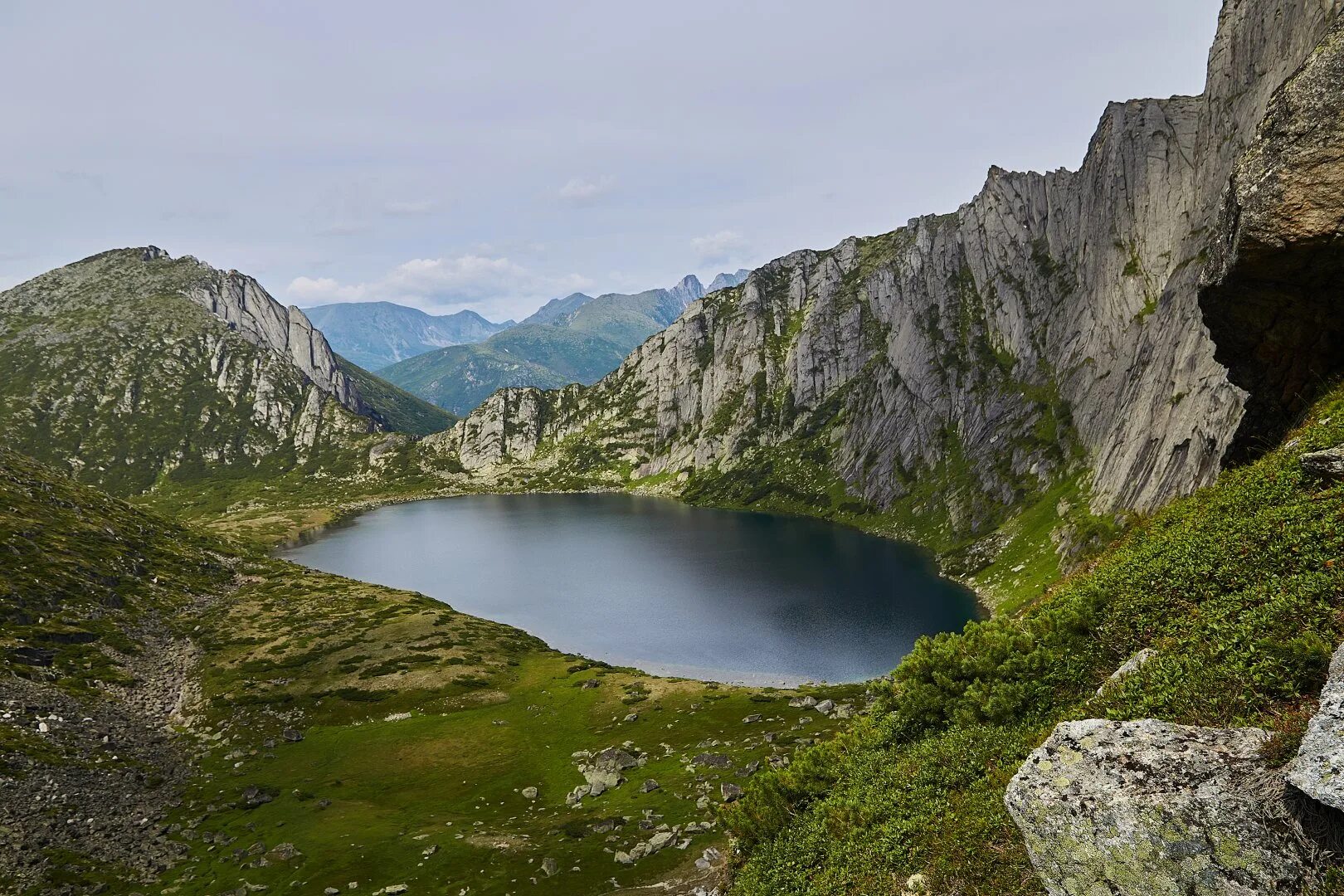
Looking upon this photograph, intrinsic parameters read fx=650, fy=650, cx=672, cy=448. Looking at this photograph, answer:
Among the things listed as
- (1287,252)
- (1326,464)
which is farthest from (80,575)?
(1287,252)

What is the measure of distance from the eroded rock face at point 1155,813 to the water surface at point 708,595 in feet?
257

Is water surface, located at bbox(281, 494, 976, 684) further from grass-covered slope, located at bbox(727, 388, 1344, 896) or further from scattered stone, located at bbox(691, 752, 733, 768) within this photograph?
grass-covered slope, located at bbox(727, 388, 1344, 896)

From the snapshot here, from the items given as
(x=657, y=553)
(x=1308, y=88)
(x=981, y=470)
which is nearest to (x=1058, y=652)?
(x=1308, y=88)

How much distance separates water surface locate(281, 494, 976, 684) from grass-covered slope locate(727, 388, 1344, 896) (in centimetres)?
6800

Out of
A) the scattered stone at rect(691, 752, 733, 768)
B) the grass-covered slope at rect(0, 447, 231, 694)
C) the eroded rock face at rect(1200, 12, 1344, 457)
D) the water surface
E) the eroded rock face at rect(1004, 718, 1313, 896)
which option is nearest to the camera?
the eroded rock face at rect(1004, 718, 1313, 896)

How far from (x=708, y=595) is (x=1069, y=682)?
119m

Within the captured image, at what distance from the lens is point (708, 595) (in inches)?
5202

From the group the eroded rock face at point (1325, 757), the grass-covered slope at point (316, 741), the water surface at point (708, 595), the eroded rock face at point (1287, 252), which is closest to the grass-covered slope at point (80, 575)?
the grass-covered slope at point (316, 741)

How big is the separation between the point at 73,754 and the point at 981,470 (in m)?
185

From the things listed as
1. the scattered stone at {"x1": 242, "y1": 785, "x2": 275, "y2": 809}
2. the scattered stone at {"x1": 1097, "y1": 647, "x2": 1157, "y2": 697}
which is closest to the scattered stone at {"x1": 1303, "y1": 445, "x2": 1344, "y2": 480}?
the scattered stone at {"x1": 1097, "y1": 647, "x2": 1157, "y2": 697}

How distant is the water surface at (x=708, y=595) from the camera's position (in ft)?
328

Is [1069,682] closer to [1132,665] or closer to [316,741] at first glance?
[1132,665]

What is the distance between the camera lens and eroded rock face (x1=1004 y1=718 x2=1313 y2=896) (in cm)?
767

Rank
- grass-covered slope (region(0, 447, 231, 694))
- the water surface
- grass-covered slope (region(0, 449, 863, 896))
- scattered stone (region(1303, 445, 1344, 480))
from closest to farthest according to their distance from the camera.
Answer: scattered stone (region(1303, 445, 1344, 480)) < grass-covered slope (region(0, 449, 863, 896)) < grass-covered slope (region(0, 447, 231, 694)) < the water surface
